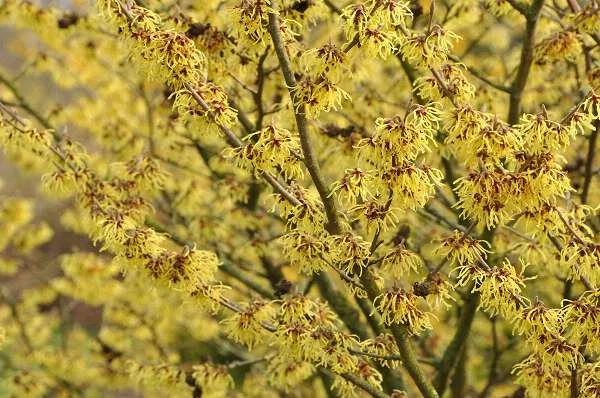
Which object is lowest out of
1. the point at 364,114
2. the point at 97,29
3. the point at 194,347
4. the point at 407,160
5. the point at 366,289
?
the point at 194,347

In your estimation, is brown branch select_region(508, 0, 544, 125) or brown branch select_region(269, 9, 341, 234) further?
brown branch select_region(508, 0, 544, 125)

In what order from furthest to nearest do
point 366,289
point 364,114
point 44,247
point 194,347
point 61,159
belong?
point 44,247
point 194,347
point 364,114
point 61,159
point 366,289

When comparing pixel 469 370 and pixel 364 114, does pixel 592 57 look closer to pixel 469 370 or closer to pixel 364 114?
pixel 364 114

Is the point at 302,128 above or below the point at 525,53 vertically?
below

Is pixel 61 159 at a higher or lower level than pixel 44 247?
higher

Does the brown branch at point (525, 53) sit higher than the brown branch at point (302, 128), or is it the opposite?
the brown branch at point (525, 53)

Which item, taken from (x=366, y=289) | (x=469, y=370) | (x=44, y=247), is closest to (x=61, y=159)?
(x=366, y=289)

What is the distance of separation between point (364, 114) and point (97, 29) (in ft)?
6.59

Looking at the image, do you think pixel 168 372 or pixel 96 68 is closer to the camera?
pixel 168 372

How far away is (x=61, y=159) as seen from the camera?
3934 millimetres

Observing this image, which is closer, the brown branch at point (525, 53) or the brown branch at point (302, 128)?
the brown branch at point (302, 128)

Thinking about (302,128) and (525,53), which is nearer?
(302,128)

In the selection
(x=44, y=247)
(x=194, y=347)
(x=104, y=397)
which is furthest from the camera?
(x=44, y=247)

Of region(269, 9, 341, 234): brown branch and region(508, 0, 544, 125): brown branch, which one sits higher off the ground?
region(508, 0, 544, 125): brown branch
